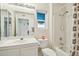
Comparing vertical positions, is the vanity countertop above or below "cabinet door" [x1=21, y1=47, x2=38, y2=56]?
above

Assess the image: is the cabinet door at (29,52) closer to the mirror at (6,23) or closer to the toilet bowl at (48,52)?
the toilet bowl at (48,52)

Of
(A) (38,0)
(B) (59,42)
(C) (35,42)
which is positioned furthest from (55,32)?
(A) (38,0)

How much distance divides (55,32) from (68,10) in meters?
0.26

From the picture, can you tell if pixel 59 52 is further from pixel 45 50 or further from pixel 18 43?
pixel 18 43

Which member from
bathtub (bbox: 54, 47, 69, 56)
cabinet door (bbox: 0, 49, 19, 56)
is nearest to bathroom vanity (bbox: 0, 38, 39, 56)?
cabinet door (bbox: 0, 49, 19, 56)

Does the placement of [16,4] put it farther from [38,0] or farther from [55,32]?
[55,32]

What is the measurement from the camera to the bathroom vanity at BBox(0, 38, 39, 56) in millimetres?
1357

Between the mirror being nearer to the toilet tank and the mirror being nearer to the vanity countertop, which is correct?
the vanity countertop

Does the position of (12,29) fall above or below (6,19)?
below

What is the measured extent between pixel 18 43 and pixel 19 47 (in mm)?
42

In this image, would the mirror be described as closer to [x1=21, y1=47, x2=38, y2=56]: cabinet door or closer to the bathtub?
[x1=21, y1=47, x2=38, y2=56]: cabinet door

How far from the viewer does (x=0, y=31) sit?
4.47 ft

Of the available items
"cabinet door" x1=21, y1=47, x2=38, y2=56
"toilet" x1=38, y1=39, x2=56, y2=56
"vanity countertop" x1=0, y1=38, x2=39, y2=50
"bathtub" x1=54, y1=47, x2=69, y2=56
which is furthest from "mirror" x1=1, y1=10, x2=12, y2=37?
"bathtub" x1=54, y1=47, x2=69, y2=56

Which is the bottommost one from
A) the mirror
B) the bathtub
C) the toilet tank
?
the bathtub
